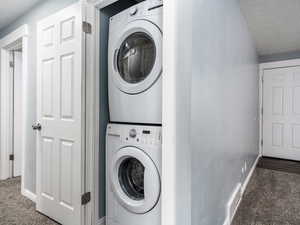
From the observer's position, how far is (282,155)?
13.1ft

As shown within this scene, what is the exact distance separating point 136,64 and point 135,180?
951 mm

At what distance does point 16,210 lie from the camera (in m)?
1.96

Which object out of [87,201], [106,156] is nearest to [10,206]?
[87,201]

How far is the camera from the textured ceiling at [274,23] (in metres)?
2.21

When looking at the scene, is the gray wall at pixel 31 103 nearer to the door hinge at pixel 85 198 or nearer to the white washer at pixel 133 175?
the door hinge at pixel 85 198

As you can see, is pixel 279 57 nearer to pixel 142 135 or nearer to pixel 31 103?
pixel 142 135

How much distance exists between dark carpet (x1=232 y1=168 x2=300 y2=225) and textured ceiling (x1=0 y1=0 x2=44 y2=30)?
3195mm

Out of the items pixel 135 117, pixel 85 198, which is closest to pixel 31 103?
pixel 85 198

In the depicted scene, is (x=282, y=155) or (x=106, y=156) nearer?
(x=106, y=156)

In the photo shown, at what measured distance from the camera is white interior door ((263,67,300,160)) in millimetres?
3816

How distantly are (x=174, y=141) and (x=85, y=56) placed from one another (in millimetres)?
1095

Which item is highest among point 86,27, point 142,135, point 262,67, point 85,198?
point 262,67

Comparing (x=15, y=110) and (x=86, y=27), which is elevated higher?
(x=86, y=27)

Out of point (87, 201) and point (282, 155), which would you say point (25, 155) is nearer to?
point (87, 201)
